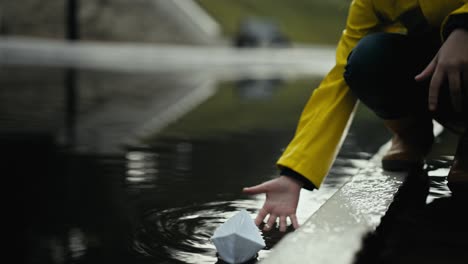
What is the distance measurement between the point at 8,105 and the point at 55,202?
13.5 feet

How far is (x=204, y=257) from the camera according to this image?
2404 mm

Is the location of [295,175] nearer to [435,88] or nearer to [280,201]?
[280,201]

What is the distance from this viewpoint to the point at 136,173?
3.90 metres

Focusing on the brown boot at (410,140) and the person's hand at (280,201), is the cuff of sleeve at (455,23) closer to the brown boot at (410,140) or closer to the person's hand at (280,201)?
the person's hand at (280,201)

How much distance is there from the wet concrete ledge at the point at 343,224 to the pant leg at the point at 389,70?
11.3 inches

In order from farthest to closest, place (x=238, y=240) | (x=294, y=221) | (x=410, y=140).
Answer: (x=410, y=140), (x=294, y=221), (x=238, y=240)

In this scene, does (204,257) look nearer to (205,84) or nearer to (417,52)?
(417,52)

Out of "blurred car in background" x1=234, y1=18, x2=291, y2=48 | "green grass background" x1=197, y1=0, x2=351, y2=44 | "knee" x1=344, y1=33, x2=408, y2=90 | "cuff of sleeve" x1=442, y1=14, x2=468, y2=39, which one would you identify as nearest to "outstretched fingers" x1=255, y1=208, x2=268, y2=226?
"knee" x1=344, y1=33, x2=408, y2=90

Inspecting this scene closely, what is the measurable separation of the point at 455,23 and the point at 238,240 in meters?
0.88

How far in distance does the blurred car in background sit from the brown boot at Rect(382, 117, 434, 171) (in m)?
23.0

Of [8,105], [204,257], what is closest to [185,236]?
[204,257]


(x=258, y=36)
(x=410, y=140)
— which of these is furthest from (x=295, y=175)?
(x=258, y=36)

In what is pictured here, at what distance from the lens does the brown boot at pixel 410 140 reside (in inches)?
140

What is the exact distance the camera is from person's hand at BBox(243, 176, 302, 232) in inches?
106
